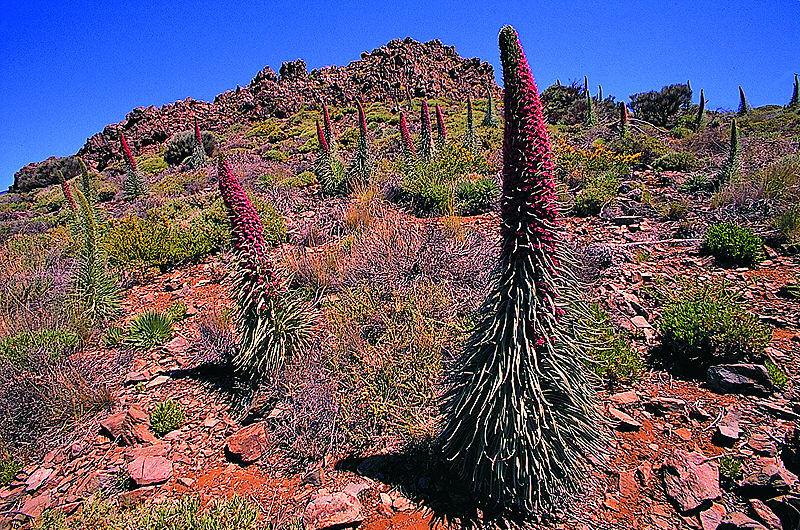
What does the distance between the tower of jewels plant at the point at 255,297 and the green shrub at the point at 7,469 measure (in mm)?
1942

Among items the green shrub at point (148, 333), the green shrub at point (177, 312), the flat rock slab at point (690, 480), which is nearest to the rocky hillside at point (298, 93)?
the green shrub at point (177, 312)

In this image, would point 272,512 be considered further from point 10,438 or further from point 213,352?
point 10,438

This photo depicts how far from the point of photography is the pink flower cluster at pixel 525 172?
6.13ft

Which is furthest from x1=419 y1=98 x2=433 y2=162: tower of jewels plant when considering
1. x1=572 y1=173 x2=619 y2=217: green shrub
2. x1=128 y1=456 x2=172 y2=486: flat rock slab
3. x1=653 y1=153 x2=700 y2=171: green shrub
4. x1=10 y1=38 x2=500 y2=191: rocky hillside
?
x1=10 y1=38 x2=500 y2=191: rocky hillside

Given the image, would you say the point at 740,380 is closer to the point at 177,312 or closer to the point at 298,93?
the point at 177,312

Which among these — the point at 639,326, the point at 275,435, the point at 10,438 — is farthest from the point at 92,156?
the point at 639,326

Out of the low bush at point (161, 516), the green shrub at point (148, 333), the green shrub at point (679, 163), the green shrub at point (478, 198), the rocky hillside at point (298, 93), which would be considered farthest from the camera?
the rocky hillside at point (298, 93)

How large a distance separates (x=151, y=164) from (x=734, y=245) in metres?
21.6

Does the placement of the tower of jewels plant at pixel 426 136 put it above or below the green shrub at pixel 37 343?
above

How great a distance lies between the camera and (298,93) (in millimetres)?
31938

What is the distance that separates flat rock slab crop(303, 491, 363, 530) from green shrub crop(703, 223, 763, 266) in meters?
5.27

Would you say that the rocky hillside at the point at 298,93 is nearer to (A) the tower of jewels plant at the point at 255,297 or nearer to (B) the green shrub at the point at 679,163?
(B) the green shrub at the point at 679,163

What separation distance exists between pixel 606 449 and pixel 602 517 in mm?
425

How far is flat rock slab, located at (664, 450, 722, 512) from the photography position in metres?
2.46
